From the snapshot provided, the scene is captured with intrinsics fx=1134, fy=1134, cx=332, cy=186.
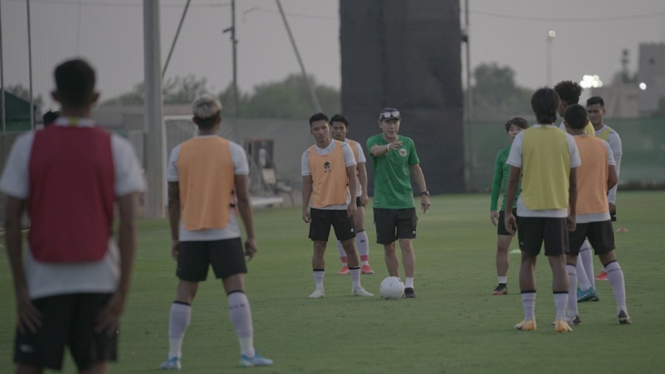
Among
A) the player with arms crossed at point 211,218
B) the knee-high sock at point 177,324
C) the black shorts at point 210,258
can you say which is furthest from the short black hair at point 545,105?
the knee-high sock at point 177,324

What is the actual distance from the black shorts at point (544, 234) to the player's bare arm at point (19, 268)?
479cm

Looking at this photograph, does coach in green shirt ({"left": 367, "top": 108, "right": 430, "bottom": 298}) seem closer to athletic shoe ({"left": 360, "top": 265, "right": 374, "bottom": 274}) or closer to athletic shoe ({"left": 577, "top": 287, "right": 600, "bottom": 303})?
athletic shoe ({"left": 577, "top": 287, "right": 600, "bottom": 303})

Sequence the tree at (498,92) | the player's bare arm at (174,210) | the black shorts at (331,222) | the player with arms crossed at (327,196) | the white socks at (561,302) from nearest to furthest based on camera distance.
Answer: the player's bare arm at (174,210)
the white socks at (561,302)
the player with arms crossed at (327,196)
the black shorts at (331,222)
the tree at (498,92)

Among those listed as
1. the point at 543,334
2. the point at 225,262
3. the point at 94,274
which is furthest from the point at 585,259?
the point at 94,274

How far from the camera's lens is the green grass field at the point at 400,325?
307 inches

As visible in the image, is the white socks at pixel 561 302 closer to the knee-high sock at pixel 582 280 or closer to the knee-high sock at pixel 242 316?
the knee-high sock at pixel 582 280

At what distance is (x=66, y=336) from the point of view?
507 cm

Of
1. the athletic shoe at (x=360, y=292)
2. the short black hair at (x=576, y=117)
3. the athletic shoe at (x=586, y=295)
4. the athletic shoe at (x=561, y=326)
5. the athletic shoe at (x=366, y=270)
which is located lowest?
the athletic shoe at (x=366, y=270)

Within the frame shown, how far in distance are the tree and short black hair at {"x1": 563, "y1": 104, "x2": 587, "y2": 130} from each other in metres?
153

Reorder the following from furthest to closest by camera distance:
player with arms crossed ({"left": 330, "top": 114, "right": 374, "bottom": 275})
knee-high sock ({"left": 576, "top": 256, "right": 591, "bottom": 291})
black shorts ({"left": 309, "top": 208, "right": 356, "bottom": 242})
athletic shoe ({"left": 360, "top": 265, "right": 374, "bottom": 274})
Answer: athletic shoe ({"left": 360, "top": 265, "right": 374, "bottom": 274}) → player with arms crossed ({"left": 330, "top": 114, "right": 374, "bottom": 275}) → black shorts ({"left": 309, "top": 208, "right": 356, "bottom": 242}) → knee-high sock ({"left": 576, "top": 256, "right": 591, "bottom": 291})

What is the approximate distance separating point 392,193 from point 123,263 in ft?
23.9

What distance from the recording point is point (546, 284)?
1276 centimetres

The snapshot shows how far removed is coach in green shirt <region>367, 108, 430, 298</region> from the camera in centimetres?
1211

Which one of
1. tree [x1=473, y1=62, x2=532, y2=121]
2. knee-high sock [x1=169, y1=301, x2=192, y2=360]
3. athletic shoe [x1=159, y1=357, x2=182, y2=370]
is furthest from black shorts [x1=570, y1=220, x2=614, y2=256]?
tree [x1=473, y1=62, x2=532, y2=121]
